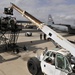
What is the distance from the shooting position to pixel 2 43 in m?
24.1

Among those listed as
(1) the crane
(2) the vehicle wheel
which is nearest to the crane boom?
(1) the crane

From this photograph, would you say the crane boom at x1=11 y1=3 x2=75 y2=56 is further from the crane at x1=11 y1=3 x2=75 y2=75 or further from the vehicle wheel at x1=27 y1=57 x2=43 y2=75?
the vehicle wheel at x1=27 y1=57 x2=43 y2=75

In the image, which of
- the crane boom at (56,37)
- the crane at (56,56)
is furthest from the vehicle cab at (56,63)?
the crane boom at (56,37)

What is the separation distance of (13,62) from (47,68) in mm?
6175

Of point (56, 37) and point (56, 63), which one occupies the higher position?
point (56, 37)

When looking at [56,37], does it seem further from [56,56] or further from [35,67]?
[35,67]

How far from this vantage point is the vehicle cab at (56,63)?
31.4ft

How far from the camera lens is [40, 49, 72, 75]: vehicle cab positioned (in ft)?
31.4

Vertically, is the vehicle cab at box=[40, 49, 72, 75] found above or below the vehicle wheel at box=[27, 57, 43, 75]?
above

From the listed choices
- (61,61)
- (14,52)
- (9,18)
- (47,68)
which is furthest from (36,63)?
(9,18)

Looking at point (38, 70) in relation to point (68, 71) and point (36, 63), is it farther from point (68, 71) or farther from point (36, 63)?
point (68, 71)

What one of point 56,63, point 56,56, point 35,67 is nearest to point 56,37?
point 56,56

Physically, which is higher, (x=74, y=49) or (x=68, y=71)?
(x=74, y=49)

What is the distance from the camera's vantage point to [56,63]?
1003 centimetres
